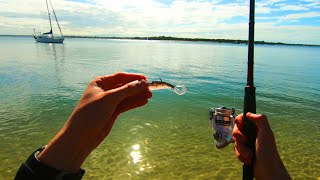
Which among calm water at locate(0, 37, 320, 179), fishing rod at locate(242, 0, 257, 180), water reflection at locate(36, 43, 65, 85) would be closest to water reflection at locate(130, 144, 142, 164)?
calm water at locate(0, 37, 320, 179)

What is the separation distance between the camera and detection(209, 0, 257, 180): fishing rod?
2711 mm

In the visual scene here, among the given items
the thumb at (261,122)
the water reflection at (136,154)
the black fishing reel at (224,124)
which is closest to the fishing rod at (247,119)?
the black fishing reel at (224,124)

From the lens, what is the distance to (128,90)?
1.92 meters

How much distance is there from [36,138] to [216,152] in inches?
263

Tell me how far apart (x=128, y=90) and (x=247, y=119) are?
4.43ft

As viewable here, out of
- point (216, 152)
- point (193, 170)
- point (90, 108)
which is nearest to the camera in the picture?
point (90, 108)

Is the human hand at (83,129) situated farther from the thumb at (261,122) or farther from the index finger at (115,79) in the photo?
the thumb at (261,122)

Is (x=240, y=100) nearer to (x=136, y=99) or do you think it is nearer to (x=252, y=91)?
(x=252, y=91)

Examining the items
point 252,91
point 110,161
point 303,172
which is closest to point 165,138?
point 110,161

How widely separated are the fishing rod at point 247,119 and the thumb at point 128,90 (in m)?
1.20

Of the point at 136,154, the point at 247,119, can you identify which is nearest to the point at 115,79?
the point at 247,119

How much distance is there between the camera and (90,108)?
1.75 meters

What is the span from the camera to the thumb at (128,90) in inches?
72.8

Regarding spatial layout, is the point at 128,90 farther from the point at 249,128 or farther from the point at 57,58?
the point at 57,58
